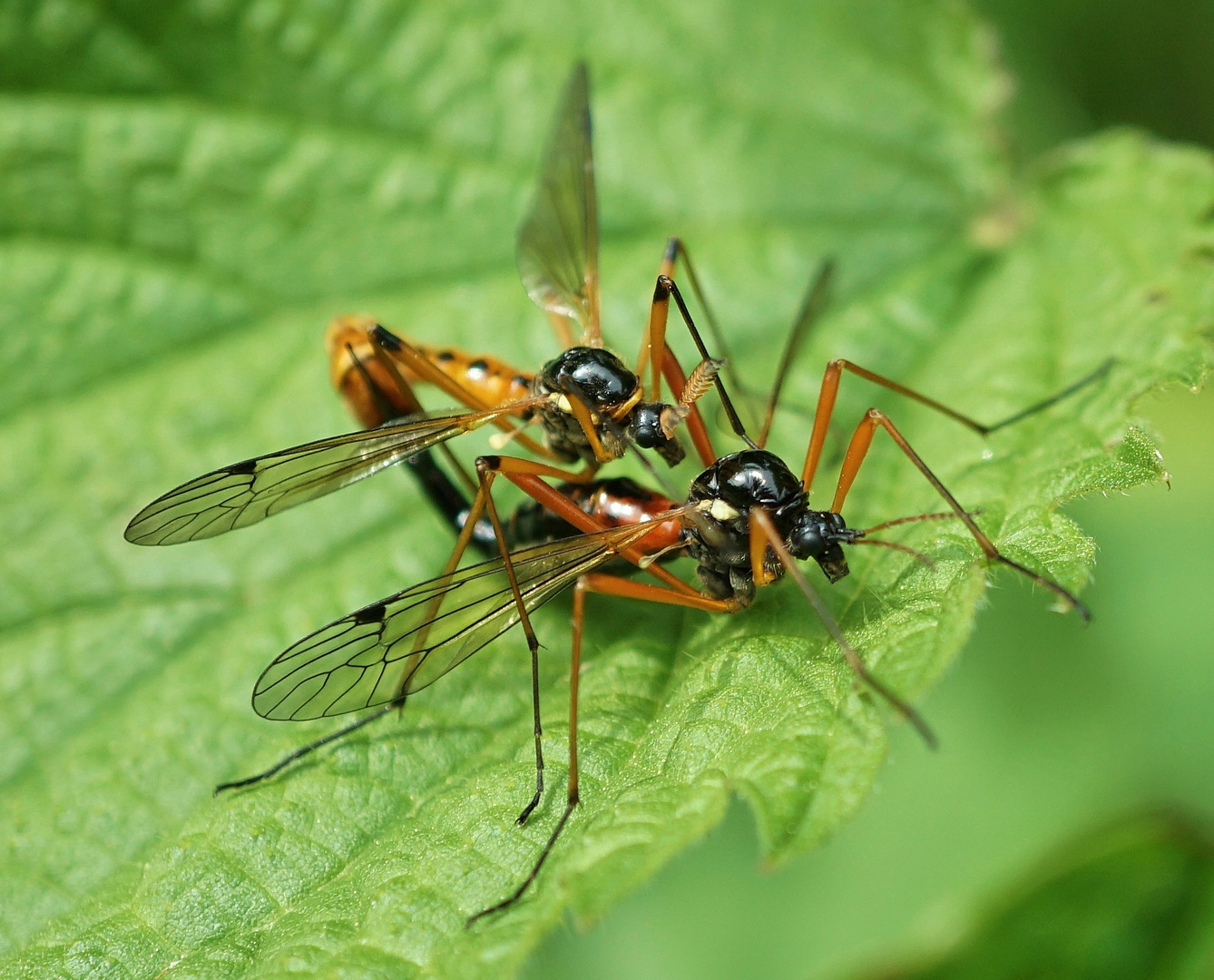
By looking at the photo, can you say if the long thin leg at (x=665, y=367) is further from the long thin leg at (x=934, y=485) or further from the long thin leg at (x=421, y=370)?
the long thin leg at (x=934, y=485)

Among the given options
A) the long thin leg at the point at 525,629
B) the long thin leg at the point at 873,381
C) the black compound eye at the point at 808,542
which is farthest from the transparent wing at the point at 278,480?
the black compound eye at the point at 808,542

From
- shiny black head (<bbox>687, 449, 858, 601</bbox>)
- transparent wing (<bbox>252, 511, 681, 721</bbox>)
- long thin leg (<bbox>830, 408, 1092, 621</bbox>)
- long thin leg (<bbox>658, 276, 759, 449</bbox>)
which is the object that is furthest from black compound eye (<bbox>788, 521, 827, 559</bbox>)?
transparent wing (<bbox>252, 511, 681, 721</bbox>)

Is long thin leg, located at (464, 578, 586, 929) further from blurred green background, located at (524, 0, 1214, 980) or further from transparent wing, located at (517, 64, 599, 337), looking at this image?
blurred green background, located at (524, 0, 1214, 980)

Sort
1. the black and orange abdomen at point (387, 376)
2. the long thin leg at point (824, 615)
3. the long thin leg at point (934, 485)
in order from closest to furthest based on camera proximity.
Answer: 1. the long thin leg at point (824, 615)
2. the long thin leg at point (934, 485)
3. the black and orange abdomen at point (387, 376)

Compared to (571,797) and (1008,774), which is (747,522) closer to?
(571,797)

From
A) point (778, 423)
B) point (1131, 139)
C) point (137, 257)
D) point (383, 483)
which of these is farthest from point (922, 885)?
point (137, 257)

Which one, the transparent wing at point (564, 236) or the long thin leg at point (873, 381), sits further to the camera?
the transparent wing at point (564, 236)
